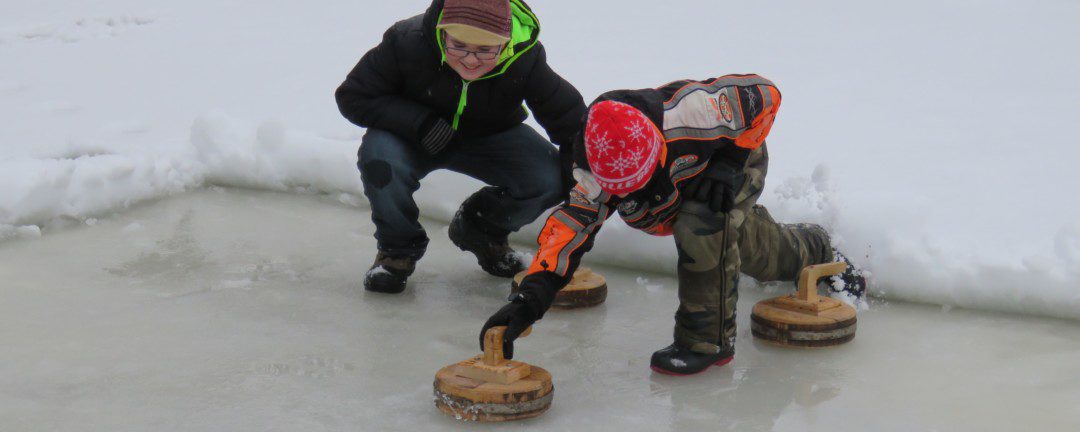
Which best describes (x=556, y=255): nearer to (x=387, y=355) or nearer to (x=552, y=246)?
(x=552, y=246)

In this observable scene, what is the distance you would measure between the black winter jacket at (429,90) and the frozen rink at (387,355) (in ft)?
1.72

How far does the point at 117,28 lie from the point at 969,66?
5175 mm

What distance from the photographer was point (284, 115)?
5.30 meters

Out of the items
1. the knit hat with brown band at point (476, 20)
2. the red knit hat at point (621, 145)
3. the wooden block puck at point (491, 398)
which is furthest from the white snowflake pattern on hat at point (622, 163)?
the knit hat with brown band at point (476, 20)

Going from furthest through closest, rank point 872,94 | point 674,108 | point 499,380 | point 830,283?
point 872,94, point 830,283, point 674,108, point 499,380

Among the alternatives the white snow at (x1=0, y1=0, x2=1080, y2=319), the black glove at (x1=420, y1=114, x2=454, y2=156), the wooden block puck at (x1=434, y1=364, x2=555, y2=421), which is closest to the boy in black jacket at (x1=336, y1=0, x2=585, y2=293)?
the black glove at (x1=420, y1=114, x2=454, y2=156)

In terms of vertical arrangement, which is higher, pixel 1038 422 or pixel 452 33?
pixel 452 33

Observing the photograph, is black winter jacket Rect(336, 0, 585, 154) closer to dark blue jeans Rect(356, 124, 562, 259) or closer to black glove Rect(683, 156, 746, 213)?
dark blue jeans Rect(356, 124, 562, 259)

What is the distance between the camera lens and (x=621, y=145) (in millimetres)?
2482

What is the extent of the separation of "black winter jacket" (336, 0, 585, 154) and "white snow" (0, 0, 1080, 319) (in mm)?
521

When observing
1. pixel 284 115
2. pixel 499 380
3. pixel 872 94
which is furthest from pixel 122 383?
pixel 872 94

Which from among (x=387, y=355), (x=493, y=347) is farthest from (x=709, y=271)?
(x=387, y=355)

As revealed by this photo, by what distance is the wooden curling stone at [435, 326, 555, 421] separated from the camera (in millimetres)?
2436

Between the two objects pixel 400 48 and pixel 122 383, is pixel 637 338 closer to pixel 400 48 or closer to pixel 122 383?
pixel 400 48
